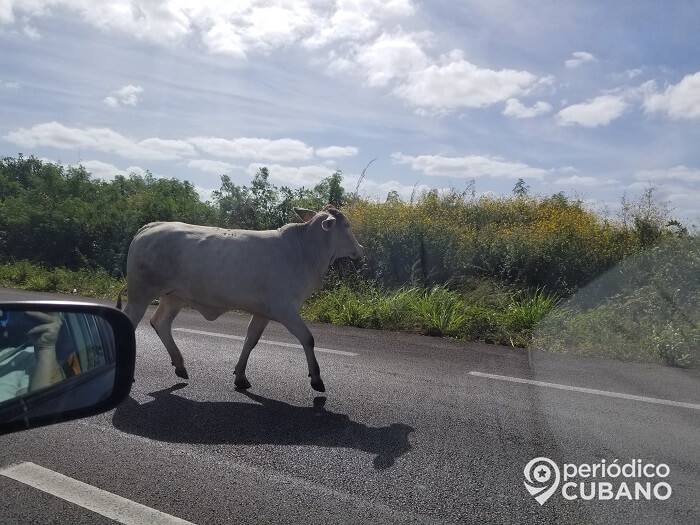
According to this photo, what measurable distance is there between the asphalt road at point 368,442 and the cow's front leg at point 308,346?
0.14 m

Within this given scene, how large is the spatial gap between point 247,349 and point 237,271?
0.81 metres

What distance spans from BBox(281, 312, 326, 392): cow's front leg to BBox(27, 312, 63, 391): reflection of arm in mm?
3580

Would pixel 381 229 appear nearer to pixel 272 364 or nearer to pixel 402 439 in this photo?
pixel 272 364

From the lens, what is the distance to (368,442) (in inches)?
203

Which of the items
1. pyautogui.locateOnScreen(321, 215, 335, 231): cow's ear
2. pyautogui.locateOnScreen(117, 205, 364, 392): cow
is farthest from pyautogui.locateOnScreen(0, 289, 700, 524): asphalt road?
pyautogui.locateOnScreen(321, 215, 335, 231): cow's ear

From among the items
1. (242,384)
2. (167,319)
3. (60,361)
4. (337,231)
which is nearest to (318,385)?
(242,384)

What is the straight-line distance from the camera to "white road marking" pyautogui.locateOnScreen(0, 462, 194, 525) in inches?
152

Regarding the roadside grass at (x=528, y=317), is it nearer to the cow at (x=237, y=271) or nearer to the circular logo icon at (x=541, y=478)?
the cow at (x=237, y=271)

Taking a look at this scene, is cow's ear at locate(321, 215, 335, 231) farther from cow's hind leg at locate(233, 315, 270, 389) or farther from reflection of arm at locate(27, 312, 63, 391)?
reflection of arm at locate(27, 312, 63, 391)

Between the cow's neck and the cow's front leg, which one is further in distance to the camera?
the cow's neck

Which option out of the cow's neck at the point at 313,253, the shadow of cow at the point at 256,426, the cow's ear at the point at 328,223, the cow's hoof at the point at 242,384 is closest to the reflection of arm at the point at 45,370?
the shadow of cow at the point at 256,426

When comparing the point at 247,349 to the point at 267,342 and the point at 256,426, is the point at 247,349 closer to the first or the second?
the point at 256,426

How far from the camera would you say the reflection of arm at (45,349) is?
9.12ft

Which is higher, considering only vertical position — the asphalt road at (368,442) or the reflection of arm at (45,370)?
the reflection of arm at (45,370)
